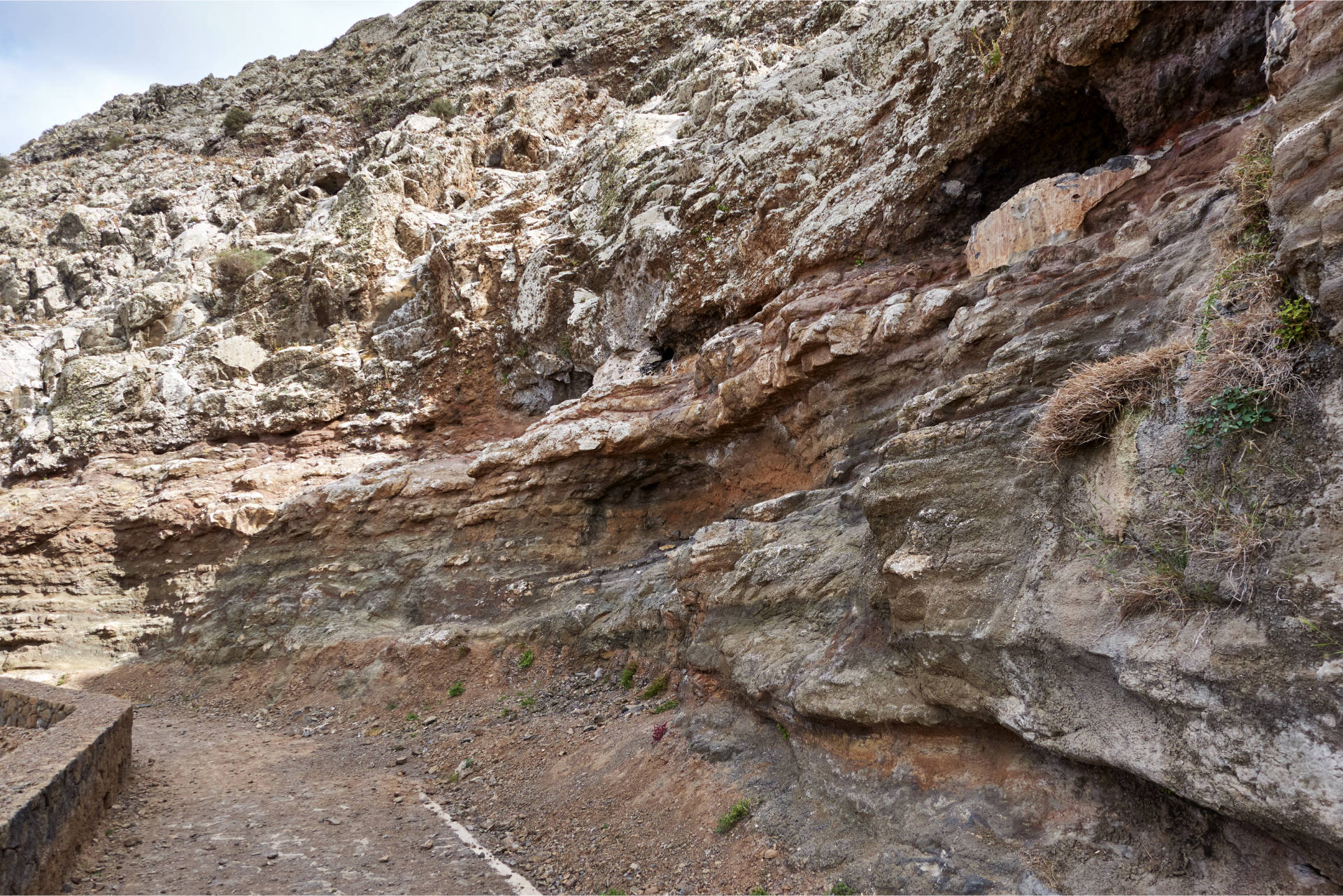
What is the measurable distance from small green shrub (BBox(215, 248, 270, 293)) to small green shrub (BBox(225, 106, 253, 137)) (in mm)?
17615

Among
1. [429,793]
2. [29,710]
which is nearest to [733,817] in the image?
[429,793]

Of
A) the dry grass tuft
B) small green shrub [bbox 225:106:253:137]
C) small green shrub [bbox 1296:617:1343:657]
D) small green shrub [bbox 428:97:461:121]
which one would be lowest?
small green shrub [bbox 1296:617:1343:657]

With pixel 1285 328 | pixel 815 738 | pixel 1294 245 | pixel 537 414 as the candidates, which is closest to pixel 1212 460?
pixel 1285 328

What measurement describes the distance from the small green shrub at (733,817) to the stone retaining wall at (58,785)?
5.69 meters

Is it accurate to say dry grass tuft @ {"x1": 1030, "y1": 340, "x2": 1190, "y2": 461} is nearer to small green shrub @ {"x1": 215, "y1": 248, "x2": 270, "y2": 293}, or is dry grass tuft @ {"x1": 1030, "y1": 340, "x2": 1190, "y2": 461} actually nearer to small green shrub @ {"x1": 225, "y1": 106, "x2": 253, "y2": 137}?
small green shrub @ {"x1": 215, "y1": 248, "x2": 270, "y2": 293}

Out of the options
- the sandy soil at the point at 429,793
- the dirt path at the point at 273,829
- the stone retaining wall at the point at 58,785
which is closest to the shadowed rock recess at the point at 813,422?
the sandy soil at the point at 429,793

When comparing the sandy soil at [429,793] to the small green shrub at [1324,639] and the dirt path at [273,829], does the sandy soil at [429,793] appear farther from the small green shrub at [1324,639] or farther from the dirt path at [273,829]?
the small green shrub at [1324,639]

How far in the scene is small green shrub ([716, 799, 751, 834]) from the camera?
651cm

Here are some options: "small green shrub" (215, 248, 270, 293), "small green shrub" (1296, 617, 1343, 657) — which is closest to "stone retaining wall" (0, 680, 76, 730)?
"small green shrub" (1296, 617, 1343, 657)

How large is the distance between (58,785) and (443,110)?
3003cm

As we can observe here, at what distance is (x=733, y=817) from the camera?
6531mm

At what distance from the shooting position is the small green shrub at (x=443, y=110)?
1175 inches

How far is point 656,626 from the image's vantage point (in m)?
10.8

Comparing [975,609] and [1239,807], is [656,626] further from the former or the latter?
[1239,807]
